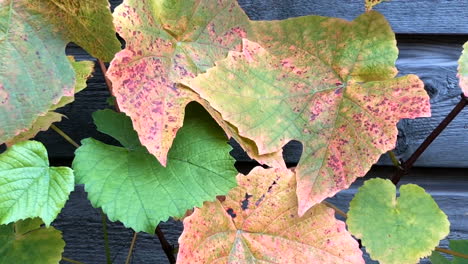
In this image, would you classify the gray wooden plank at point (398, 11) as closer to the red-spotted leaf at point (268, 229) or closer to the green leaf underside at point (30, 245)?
the red-spotted leaf at point (268, 229)

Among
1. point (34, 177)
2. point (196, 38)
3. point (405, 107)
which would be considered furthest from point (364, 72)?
point (34, 177)

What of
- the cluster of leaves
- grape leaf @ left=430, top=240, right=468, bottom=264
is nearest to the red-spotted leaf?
the cluster of leaves

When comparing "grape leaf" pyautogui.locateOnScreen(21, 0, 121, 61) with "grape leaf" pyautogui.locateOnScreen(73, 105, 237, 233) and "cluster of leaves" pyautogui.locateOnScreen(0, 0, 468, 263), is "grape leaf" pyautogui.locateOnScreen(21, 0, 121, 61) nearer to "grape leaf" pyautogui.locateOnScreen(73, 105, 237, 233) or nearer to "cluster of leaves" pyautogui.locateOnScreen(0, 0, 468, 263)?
"cluster of leaves" pyautogui.locateOnScreen(0, 0, 468, 263)

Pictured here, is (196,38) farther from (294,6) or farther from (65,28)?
(294,6)

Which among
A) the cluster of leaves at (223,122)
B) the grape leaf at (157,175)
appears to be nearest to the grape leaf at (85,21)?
the cluster of leaves at (223,122)

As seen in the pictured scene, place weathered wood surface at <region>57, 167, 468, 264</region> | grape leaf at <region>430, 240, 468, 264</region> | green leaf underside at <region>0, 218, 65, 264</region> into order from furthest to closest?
weathered wood surface at <region>57, 167, 468, 264</region>
grape leaf at <region>430, 240, 468, 264</region>
green leaf underside at <region>0, 218, 65, 264</region>

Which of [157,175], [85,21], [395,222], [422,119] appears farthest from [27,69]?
[422,119]
